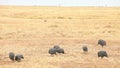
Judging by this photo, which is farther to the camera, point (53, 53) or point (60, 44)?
point (60, 44)

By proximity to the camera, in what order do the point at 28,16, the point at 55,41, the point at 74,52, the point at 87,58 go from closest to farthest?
the point at 87,58
the point at 74,52
the point at 55,41
the point at 28,16

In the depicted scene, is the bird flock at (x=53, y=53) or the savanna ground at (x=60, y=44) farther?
the bird flock at (x=53, y=53)

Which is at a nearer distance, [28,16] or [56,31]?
[56,31]

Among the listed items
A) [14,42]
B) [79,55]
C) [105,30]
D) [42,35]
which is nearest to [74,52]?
[79,55]

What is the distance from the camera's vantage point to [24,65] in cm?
1577

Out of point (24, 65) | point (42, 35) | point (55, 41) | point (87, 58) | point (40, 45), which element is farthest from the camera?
point (42, 35)

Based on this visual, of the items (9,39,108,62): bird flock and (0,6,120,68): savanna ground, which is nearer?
(0,6,120,68): savanna ground

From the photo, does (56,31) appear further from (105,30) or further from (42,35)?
(105,30)

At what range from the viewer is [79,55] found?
18094mm

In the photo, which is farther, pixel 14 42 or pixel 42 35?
pixel 42 35

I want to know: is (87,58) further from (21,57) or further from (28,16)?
(28,16)

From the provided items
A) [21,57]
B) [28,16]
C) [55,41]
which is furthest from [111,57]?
[28,16]

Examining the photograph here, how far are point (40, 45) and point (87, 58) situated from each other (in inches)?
189

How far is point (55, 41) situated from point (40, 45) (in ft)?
5.47
